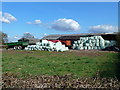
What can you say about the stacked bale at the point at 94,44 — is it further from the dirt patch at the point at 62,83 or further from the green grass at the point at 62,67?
the dirt patch at the point at 62,83

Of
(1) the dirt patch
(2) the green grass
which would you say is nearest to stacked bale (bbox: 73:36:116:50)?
(2) the green grass

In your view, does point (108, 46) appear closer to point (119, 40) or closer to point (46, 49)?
point (119, 40)

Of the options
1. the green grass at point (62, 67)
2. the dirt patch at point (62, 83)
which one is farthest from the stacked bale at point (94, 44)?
the dirt patch at point (62, 83)

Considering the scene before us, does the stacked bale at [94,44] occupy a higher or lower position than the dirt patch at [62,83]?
higher

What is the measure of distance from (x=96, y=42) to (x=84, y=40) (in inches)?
73.4

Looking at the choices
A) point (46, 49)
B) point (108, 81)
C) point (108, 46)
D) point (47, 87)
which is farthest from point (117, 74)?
point (108, 46)

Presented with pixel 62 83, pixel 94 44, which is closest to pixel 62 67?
pixel 62 83

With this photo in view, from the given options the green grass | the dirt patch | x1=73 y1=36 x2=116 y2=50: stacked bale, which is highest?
x1=73 y1=36 x2=116 y2=50: stacked bale

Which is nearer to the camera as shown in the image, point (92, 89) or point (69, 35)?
point (92, 89)

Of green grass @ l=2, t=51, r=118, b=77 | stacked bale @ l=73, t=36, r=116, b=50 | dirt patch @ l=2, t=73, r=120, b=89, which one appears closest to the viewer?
dirt patch @ l=2, t=73, r=120, b=89

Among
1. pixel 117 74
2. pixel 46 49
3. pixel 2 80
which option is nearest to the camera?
pixel 2 80

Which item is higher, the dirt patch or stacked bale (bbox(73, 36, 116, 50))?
stacked bale (bbox(73, 36, 116, 50))

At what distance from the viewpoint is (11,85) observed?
4.79 meters

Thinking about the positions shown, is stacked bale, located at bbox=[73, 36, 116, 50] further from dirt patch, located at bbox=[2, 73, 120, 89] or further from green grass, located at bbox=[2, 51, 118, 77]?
dirt patch, located at bbox=[2, 73, 120, 89]
